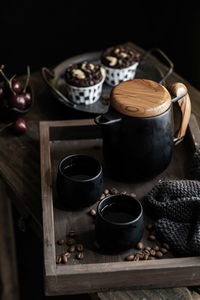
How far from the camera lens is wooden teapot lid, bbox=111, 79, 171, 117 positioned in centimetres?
99

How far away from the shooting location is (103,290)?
889mm

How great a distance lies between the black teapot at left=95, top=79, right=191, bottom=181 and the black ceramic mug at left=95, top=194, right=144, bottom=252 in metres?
0.13

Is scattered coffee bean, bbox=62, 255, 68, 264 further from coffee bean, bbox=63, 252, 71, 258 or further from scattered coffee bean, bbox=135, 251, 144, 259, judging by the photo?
scattered coffee bean, bbox=135, 251, 144, 259

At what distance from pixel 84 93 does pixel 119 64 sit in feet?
0.53

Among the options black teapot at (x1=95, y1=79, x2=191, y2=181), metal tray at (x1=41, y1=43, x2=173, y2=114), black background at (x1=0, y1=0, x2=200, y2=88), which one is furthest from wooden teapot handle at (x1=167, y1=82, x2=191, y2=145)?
black background at (x1=0, y1=0, x2=200, y2=88)

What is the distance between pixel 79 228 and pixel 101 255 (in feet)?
0.29

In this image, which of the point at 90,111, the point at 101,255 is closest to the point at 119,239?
the point at 101,255

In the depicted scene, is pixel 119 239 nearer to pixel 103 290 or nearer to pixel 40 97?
pixel 103 290

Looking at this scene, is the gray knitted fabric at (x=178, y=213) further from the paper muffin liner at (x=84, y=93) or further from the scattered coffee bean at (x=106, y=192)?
the paper muffin liner at (x=84, y=93)

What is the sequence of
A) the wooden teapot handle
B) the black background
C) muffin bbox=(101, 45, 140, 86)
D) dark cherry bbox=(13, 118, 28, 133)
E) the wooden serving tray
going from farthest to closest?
1. the black background
2. muffin bbox=(101, 45, 140, 86)
3. dark cherry bbox=(13, 118, 28, 133)
4. the wooden teapot handle
5. the wooden serving tray

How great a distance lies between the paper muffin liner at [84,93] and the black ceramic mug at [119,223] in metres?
0.52

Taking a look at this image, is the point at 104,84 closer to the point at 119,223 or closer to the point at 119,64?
the point at 119,64

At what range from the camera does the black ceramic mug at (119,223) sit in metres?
0.87

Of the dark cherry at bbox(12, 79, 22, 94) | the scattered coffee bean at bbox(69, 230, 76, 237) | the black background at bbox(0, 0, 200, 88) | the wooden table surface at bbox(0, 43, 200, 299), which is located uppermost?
the dark cherry at bbox(12, 79, 22, 94)
